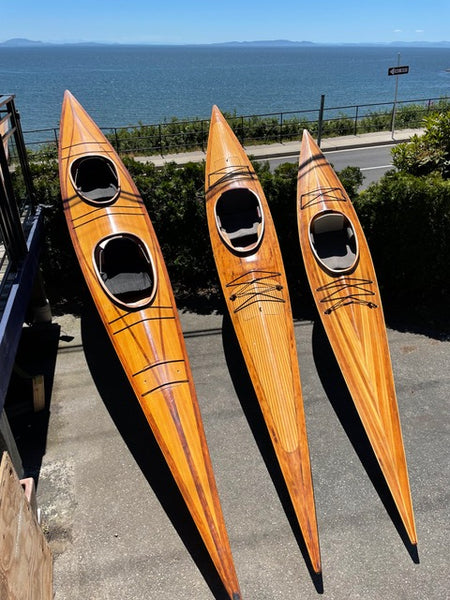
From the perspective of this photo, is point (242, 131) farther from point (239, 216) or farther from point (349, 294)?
point (349, 294)

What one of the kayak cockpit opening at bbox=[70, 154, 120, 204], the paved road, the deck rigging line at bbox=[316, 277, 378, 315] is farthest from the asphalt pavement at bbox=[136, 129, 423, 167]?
the deck rigging line at bbox=[316, 277, 378, 315]

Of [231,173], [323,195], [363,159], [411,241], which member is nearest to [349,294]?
[323,195]

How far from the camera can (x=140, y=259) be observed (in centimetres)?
713

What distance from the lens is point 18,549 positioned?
137 inches

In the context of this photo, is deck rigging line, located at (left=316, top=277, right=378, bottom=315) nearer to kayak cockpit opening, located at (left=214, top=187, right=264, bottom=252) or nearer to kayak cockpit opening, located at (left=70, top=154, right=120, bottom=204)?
kayak cockpit opening, located at (left=214, top=187, right=264, bottom=252)

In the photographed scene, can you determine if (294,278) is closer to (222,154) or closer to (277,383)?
(222,154)

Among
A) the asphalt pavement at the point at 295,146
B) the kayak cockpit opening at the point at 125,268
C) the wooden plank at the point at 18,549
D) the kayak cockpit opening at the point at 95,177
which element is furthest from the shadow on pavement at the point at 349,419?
the asphalt pavement at the point at 295,146

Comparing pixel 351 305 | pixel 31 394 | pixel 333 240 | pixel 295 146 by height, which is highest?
pixel 295 146

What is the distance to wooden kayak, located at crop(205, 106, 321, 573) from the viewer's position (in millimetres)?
5062

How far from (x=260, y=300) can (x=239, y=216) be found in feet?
7.03

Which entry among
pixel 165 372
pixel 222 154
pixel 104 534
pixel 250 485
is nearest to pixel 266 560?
pixel 250 485

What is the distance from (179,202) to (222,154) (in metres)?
1.34

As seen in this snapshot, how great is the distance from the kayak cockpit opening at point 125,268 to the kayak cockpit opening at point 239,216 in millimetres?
1386

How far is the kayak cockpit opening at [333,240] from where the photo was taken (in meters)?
7.27
